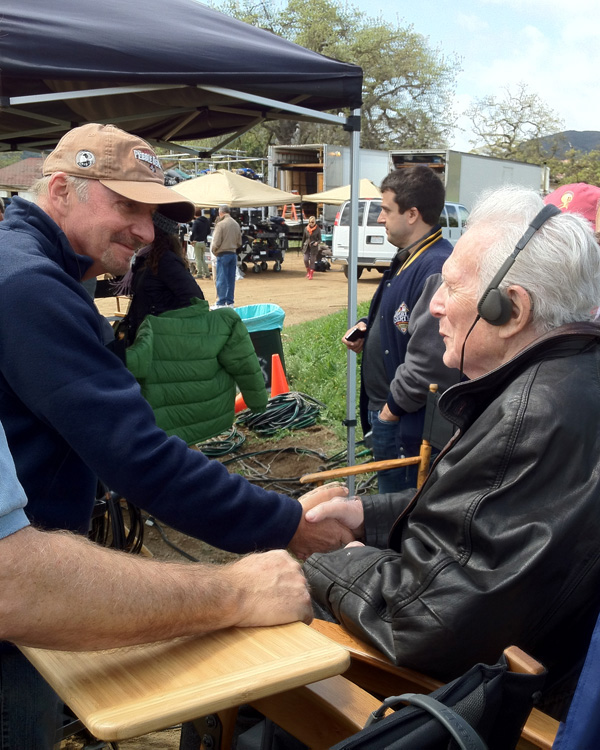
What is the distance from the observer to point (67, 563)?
1.09 meters

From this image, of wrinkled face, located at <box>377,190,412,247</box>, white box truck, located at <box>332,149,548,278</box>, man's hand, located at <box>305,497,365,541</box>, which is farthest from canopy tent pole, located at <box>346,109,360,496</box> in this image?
white box truck, located at <box>332,149,548,278</box>

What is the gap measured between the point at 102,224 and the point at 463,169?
76.6 ft

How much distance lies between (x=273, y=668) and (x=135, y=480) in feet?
2.36

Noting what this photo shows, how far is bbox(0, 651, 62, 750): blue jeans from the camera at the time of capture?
1.66 metres

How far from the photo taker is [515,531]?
4.70 feet

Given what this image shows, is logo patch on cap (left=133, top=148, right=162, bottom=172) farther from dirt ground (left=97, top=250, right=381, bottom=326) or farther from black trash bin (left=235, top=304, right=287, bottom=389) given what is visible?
dirt ground (left=97, top=250, right=381, bottom=326)

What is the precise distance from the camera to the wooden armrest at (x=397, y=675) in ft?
4.42

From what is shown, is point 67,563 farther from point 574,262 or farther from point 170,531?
point 170,531

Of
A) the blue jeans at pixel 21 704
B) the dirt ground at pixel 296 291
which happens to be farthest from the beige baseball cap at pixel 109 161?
the dirt ground at pixel 296 291

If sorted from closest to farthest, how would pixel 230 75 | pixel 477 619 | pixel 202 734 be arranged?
pixel 477 619 < pixel 202 734 < pixel 230 75

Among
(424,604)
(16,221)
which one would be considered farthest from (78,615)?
(16,221)

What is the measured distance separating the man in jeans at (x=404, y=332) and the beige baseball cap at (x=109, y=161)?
1.83m

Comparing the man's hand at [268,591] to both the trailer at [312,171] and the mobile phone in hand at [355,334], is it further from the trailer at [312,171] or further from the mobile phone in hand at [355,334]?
the trailer at [312,171]

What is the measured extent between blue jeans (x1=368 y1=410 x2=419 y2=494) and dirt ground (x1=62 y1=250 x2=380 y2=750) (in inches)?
51.1
